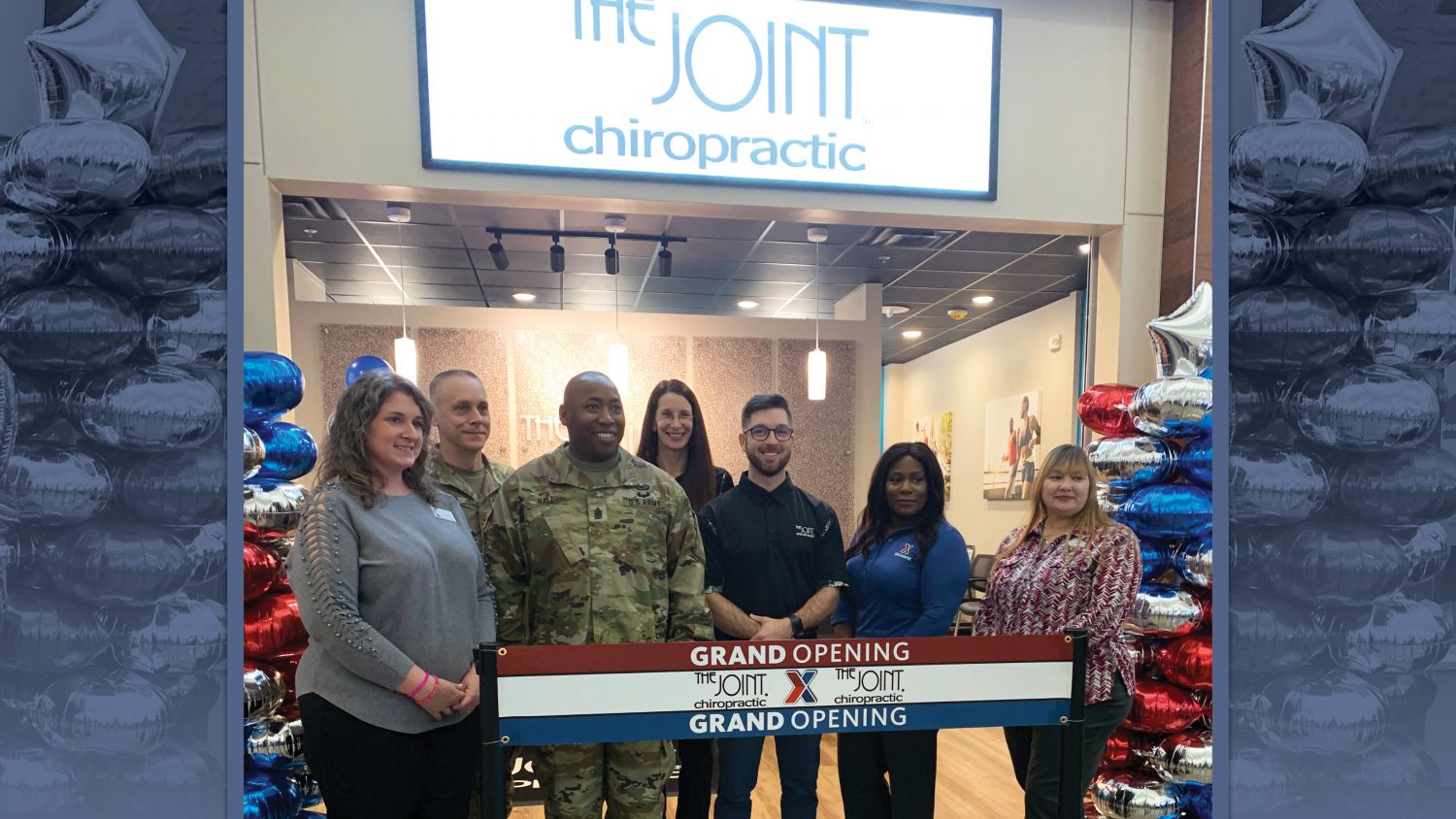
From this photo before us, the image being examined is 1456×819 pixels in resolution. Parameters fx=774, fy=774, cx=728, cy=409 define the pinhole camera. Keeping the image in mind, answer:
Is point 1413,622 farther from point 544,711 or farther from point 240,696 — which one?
point 240,696

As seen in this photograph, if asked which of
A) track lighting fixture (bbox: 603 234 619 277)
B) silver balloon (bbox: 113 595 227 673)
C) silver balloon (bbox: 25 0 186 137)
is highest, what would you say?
track lighting fixture (bbox: 603 234 619 277)

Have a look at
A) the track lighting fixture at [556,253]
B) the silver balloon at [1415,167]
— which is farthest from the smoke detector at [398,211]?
the silver balloon at [1415,167]

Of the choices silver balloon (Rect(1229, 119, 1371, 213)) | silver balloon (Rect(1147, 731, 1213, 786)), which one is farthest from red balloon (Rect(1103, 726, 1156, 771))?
silver balloon (Rect(1229, 119, 1371, 213))

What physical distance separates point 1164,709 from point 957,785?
3.50 feet

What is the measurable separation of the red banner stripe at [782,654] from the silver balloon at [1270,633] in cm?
35

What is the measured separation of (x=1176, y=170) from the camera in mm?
3598

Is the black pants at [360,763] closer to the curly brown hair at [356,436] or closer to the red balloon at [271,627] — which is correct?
the curly brown hair at [356,436]

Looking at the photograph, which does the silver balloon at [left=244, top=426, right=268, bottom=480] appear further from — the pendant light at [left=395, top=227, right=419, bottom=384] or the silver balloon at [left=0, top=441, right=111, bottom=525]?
the pendant light at [left=395, top=227, right=419, bottom=384]

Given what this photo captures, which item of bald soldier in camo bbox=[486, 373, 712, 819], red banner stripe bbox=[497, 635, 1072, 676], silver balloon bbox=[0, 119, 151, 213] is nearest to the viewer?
silver balloon bbox=[0, 119, 151, 213]

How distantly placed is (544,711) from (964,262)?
5.34m

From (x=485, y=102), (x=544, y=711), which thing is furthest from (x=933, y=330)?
(x=544, y=711)

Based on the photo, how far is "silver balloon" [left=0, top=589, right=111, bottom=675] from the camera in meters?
1.28

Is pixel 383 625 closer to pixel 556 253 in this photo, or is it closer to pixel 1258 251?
pixel 1258 251

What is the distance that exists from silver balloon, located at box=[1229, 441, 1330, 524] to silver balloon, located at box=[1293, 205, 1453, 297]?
0.34 metres
